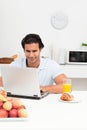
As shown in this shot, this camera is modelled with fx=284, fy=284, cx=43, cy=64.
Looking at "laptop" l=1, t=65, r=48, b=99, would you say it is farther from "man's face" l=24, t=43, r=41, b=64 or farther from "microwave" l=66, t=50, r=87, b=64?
"microwave" l=66, t=50, r=87, b=64

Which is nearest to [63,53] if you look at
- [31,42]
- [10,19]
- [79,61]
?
[79,61]

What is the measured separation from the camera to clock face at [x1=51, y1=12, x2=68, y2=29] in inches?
163

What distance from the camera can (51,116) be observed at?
1574 mm

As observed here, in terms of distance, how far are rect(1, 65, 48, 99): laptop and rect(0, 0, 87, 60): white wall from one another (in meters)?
2.12

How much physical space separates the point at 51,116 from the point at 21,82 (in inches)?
19.0

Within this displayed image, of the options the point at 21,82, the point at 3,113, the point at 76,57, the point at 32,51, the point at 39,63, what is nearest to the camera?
the point at 3,113

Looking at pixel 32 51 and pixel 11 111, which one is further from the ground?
pixel 32 51

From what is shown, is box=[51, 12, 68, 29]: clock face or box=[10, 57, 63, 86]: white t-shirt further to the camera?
box=[51, 12, 68, 29]: clock face

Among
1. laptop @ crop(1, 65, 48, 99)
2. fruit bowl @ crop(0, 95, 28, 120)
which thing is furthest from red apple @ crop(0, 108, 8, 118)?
laptop @ crop(1, 65, 48, 99)

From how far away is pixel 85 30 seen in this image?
4203 millimetres

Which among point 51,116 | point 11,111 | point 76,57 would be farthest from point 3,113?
point 76,57

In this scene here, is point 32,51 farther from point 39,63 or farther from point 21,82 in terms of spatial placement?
point 21,82

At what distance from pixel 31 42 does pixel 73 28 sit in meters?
1.78

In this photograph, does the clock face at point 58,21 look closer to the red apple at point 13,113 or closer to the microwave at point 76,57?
the microwave at point 76,57
